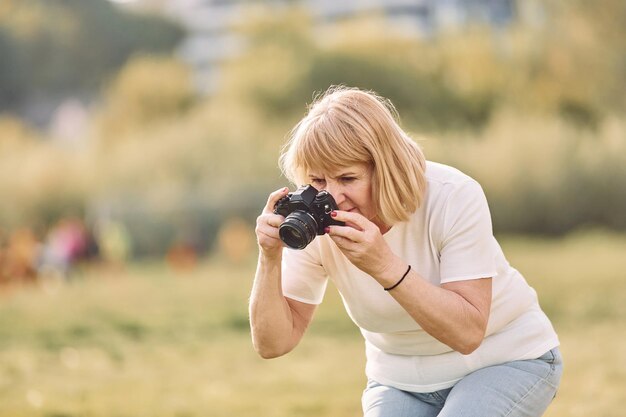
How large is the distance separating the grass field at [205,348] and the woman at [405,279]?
82.8 inches

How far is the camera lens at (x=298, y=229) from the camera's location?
229 cm

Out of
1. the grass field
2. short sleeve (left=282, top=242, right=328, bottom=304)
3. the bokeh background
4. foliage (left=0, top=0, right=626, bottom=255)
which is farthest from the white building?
short sleeve (left=282, top=242, right=328, bottom=304)

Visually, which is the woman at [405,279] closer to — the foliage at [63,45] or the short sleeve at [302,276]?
the short sleeve at [302,276]

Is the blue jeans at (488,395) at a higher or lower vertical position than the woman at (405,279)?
lower

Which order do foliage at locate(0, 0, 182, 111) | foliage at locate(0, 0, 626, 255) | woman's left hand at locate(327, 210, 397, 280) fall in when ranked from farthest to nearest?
1. foliage at locate(0, 0, 182, 111)
2. foliage at locate(0, 0, 626, 255)
3. woman's left hand at locate(327, 210, 397, 280)

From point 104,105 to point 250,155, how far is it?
11.7 ft

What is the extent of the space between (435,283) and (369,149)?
1.30 ft

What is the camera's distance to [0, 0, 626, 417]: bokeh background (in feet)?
20.2

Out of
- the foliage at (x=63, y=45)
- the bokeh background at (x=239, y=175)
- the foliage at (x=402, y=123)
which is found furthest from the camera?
the foliage at (x=63, y=45)

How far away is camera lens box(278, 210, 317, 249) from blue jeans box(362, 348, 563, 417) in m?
0.55

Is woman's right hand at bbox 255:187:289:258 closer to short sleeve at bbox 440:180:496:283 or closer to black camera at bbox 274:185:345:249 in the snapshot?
black camera at bbox 274:185:345:249

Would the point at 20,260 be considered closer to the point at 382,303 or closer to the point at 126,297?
the point at 126,297

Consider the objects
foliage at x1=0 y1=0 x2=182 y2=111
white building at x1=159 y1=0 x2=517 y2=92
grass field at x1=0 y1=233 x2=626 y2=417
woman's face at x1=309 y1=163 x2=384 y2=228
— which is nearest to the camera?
woman's face at x1=309 y1=163 x2=384 y2=228

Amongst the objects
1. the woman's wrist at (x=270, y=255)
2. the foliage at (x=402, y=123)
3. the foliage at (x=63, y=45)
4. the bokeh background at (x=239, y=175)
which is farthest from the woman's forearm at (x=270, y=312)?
the foliage at (x=63, y=45)
